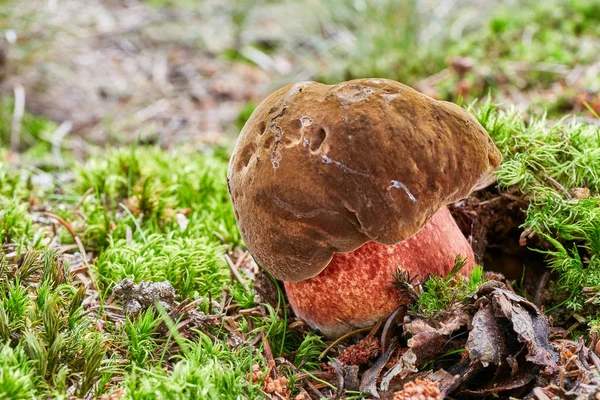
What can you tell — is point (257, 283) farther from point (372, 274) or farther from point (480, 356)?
point (480, 356)

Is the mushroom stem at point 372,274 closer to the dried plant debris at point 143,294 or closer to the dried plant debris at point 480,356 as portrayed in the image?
the dried plant debris at point 480,356

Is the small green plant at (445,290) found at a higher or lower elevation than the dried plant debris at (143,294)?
higher

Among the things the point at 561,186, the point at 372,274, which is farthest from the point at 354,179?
the point at 561,186

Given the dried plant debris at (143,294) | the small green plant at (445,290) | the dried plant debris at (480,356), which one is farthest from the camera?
the dried plant debris at (143,294)

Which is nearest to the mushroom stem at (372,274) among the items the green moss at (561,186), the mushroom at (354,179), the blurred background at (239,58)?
the mushroom at (354,179)

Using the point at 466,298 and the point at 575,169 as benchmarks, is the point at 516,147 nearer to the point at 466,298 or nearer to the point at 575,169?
the point at 575,169

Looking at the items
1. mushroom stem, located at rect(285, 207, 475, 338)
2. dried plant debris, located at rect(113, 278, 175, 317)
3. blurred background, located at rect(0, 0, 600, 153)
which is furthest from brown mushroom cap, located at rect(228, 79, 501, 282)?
blurred background, located at rect(0, 0, 600, 153)

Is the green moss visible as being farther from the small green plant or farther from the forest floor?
the small green plant

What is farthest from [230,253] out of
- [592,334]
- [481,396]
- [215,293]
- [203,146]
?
[203,146]
